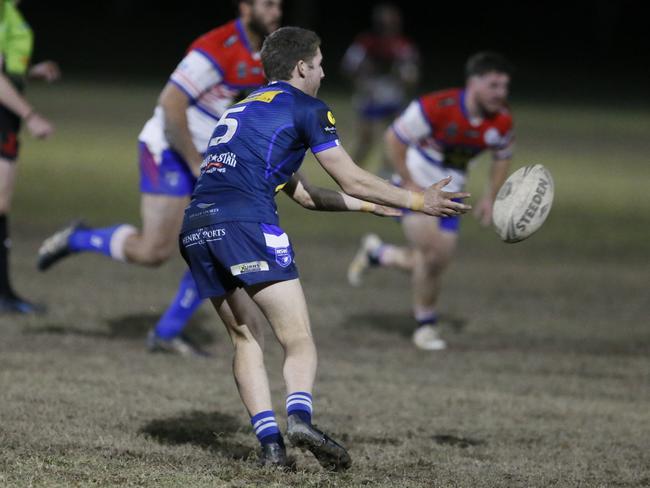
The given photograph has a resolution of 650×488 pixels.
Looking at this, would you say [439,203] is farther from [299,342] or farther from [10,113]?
[10,113]

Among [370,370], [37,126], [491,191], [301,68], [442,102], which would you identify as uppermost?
[301,68]

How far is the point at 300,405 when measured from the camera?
4691 mm

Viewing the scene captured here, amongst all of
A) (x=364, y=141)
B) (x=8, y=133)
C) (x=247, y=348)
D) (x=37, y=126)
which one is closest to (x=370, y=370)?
(x=247, y=348)

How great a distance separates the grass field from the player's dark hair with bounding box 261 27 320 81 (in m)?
1.72

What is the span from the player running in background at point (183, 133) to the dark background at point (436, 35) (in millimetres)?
23742

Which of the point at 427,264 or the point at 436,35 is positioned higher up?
the point at 436,35

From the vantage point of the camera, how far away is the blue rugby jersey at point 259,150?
4746mm

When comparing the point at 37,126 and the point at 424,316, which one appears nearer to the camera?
the point at 37,126

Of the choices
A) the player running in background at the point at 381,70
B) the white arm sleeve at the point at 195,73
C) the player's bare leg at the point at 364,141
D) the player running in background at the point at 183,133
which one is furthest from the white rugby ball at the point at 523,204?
the player running in background at the point at 381,70

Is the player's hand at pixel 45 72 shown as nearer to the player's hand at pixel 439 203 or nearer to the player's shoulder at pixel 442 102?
the player's shoulder at pixel 442 102

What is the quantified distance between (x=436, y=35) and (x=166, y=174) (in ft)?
111

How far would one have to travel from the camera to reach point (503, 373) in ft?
24.5

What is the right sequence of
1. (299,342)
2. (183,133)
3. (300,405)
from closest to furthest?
(300,405) < (299,342) < (183,133)

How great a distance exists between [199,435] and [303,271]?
5150 mm
